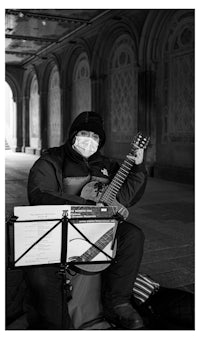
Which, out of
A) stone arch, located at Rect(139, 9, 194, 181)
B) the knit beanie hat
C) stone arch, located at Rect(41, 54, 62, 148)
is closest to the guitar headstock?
the knit beanie hat

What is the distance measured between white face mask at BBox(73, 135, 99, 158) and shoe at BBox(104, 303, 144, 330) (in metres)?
1.02

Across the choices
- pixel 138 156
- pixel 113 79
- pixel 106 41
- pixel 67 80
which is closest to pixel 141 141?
pixel 138 156

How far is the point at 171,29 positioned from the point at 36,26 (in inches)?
245

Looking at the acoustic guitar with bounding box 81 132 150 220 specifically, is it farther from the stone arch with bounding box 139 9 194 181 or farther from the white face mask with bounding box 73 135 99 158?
the stone arch with bounding box 139 9 194 181

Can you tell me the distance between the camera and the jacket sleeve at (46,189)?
245 cm

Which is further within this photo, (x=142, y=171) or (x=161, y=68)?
→ (x=161, y=68)

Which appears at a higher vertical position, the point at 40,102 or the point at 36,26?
the point at 36,26

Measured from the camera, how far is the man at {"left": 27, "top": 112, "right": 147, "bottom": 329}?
256 centimetres

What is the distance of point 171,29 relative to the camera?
35.2 feet

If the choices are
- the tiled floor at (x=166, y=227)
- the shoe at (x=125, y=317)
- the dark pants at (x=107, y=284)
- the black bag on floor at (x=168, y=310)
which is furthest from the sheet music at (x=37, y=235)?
the tiled floor at (x=166, y=227)

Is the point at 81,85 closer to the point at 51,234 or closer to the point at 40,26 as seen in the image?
the point at 40,26

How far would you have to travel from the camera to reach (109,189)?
8.25 feet
